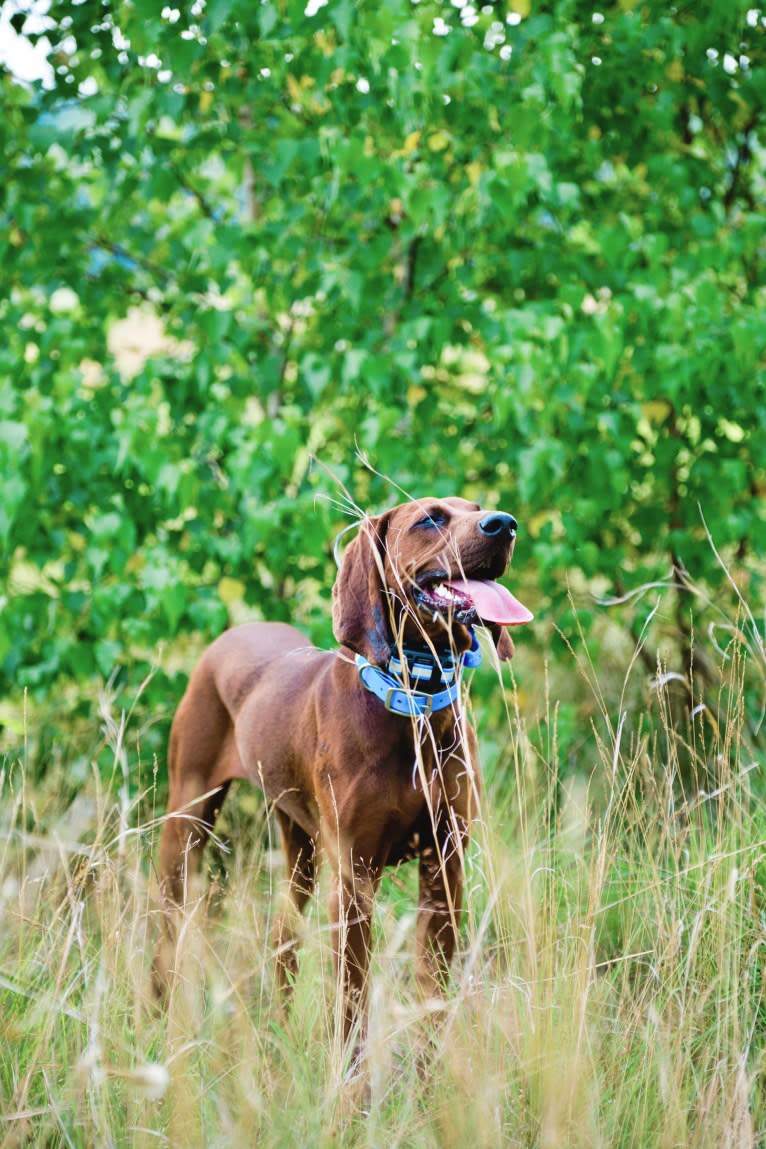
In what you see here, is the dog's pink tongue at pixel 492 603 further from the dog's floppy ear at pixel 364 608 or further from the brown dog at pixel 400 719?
the dog's floppy ear at pixel 364 608

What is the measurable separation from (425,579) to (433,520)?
5.4 inches

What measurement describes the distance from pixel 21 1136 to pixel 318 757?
1.04 m

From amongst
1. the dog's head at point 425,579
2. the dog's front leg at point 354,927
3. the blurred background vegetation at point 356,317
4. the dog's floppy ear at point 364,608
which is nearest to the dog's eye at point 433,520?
the dog's head at point 425,579

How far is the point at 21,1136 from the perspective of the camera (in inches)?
80.2

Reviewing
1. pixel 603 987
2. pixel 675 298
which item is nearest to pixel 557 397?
pixel 675 298

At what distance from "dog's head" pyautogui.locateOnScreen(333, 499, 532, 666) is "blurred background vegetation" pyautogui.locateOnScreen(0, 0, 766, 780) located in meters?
1.08

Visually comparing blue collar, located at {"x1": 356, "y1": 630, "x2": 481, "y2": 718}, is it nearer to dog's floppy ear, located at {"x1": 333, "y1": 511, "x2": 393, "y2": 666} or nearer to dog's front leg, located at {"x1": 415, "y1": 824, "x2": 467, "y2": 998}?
dog's floppy ear, located at {"x1": 333, "y1": 511, "x2": 393, "y2": 666}

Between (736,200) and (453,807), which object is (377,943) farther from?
(736,200)

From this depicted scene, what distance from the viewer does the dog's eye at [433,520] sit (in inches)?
104

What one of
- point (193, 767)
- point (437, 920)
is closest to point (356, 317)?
point (193, 767)

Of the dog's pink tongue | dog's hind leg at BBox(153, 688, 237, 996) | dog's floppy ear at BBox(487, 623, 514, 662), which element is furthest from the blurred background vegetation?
the dog's pink tongue

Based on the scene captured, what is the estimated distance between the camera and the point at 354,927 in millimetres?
2607

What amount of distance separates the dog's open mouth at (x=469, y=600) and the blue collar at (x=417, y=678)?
0.34ft

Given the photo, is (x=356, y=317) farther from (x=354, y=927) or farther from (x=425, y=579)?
(x=354, y=927)
